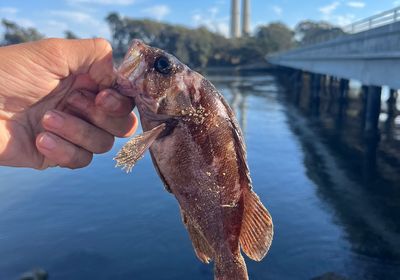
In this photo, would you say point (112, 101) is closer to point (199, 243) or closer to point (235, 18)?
point (199, 243)

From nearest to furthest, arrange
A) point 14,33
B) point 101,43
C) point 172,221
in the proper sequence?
point 101,43 → point 172,221 → point 14,33

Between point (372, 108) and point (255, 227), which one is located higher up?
point (255, 227)

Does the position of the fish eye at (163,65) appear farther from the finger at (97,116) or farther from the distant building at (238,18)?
the distant building at (238,18)

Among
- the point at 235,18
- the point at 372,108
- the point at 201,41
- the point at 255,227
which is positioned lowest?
the point at 372,108

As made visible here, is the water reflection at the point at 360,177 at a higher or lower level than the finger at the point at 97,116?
lower

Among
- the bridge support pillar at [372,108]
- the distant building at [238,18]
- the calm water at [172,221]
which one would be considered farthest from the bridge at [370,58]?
the distant building at [238,18]

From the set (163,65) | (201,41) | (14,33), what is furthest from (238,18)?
(163,65)

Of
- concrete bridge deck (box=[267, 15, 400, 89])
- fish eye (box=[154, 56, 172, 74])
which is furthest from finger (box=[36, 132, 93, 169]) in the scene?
concrete bridge deck (box=[267, 15, 400, 89])
